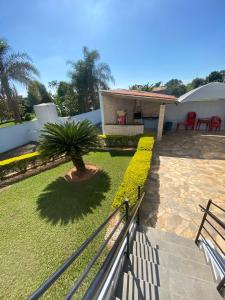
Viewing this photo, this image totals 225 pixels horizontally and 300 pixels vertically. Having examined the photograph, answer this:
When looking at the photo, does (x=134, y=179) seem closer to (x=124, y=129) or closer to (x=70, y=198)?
(x=70, y=198)

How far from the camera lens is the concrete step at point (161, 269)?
242cm

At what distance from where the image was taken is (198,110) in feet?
41.4

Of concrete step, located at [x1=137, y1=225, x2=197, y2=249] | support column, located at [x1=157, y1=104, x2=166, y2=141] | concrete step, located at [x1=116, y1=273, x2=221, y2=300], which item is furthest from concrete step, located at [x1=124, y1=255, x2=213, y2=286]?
support column, located at [x1=157, y1=104, x2=166, y2=141]

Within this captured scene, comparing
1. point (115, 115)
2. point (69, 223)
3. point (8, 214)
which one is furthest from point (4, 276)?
point (115, 115)

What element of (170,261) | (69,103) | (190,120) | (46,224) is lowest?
(46,224)

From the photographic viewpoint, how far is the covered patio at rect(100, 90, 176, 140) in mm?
9555

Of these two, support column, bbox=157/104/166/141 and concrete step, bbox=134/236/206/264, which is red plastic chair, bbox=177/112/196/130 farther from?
concrete step, bbox=134/236/206/264

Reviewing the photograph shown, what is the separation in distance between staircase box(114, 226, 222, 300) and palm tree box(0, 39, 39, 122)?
15379mm

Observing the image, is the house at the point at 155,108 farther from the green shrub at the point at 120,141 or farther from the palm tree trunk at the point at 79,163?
the palm tree trunk at the point at 79,163

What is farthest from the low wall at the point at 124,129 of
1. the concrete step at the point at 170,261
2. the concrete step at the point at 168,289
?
the concrete step at the point at 168,289

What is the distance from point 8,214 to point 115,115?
959cm

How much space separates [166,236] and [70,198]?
3.40 meters

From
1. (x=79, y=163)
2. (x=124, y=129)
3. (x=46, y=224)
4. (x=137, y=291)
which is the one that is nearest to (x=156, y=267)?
(x=137, y=291)

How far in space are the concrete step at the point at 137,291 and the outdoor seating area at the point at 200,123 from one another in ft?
43.0
